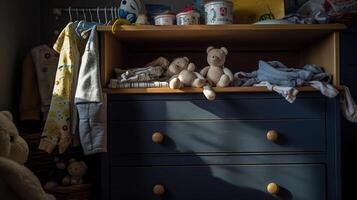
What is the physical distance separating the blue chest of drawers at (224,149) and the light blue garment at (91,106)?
0.19 feet

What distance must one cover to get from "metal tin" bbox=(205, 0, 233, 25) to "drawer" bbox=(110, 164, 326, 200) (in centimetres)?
61

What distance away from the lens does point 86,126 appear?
4.64 feet

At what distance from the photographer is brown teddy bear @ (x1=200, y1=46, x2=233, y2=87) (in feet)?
4.83

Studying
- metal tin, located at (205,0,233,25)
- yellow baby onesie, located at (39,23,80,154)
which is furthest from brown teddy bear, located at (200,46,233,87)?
yellow baby onesie, located at (39,23,80,154)

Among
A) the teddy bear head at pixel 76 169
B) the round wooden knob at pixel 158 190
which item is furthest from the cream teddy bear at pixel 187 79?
the teddy bear head at pixel 76 169

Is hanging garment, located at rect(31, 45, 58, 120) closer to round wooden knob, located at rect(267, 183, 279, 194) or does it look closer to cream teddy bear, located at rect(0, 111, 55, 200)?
cream teddy bear, located at rect(0, 111, 55, 200)

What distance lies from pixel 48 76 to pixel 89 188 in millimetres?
552

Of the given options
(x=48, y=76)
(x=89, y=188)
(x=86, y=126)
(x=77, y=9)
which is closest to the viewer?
(x=86, y=126)

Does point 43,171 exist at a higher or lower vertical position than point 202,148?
lower

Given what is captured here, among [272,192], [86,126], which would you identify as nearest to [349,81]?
[272,192]

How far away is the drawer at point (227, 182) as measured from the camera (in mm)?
1466

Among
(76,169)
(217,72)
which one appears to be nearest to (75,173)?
(76,169)

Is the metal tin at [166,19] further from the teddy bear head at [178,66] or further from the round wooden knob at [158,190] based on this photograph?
the round wooden knob at [158,190]

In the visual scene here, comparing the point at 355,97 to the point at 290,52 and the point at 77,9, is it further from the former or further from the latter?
the point at 77,9
